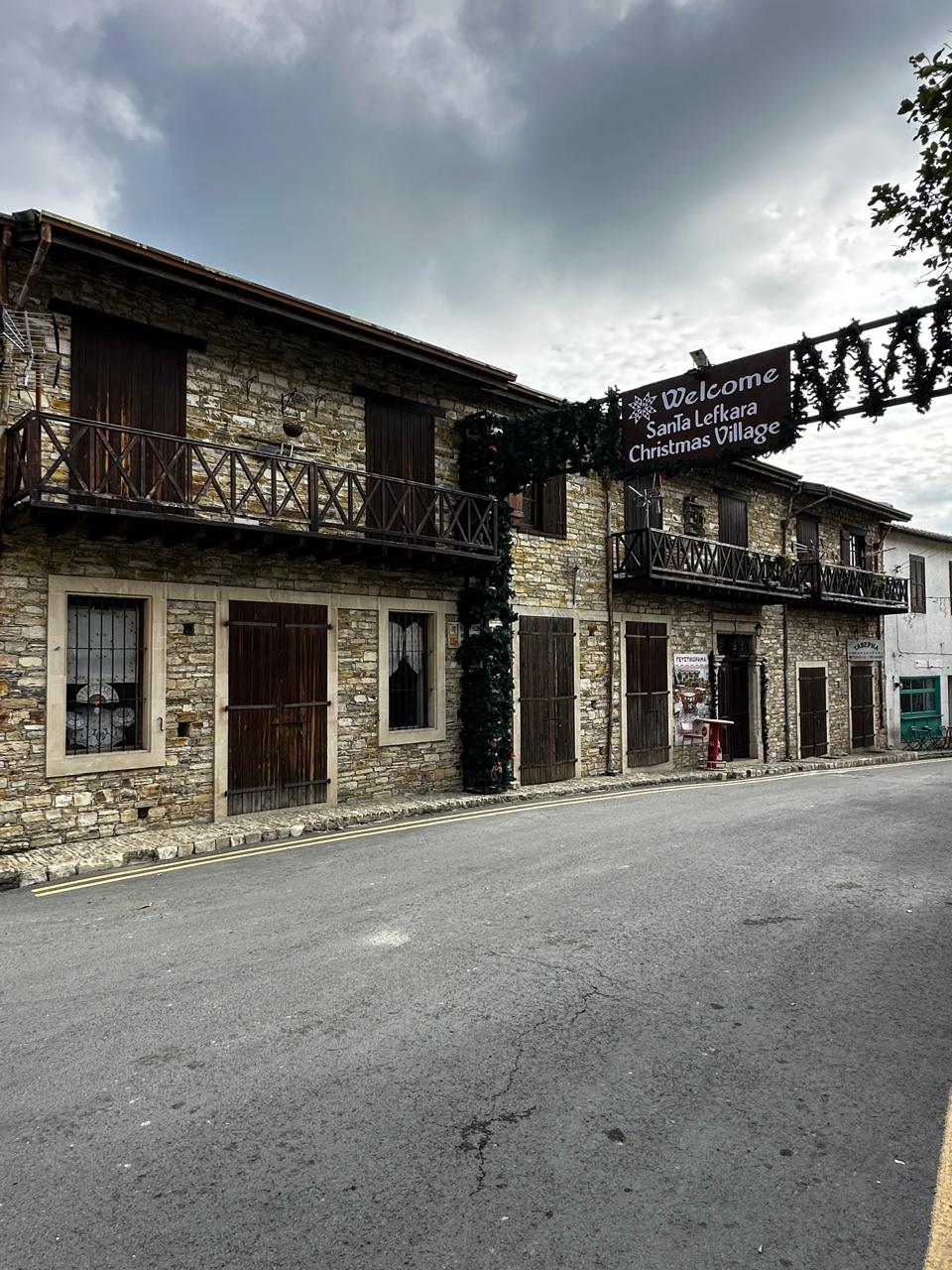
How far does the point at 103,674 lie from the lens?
31.9 feet

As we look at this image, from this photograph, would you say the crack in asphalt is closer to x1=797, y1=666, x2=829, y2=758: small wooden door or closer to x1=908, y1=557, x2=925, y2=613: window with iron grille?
x1=797, y1=666, x2=829, y2=758: small wooden door

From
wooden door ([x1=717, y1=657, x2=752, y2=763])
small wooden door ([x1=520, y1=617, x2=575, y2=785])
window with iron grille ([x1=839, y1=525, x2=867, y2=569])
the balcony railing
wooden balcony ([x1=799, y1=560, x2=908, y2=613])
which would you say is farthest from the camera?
window with iron grille ([x1=839, y1=525, x2=867, y2=569])

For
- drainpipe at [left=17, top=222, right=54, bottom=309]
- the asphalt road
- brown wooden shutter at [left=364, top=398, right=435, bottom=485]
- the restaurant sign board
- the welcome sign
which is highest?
drainpipe at [left=17, top=222, right=54, bottom=309]

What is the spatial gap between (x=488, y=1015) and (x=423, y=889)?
2629 mm

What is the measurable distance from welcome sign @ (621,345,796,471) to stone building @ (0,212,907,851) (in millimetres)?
3284

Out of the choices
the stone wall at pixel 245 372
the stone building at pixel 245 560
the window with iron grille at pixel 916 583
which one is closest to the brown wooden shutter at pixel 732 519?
the stone building at pixel 245 560

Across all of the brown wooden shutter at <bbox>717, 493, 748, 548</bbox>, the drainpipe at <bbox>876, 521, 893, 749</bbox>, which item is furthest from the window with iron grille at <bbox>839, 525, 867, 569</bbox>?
the brown wooden shutter at <bbox>717, 493, 748, 548</bbox>

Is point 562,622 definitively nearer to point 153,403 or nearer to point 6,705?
point 153,403

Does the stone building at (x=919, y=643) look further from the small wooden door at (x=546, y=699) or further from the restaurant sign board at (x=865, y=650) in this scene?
the small wooden door at (x=546, y=699)

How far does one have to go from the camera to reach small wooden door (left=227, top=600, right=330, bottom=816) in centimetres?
1074

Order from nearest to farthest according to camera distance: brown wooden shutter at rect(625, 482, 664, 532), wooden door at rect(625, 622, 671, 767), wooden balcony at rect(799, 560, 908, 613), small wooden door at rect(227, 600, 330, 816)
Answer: small wooden door at rect(227, 600, 330, 816)
wooden door at rect(625, 622, 671, 767)
brown wooden shutter at rect(625, 482, 664, 532)
wooden balcony at rect(799, 560, 908, 613)

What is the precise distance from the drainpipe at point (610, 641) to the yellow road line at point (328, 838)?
1355mm

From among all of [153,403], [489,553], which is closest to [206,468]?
[153,403]

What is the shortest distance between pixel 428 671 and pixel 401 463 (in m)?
3.32
